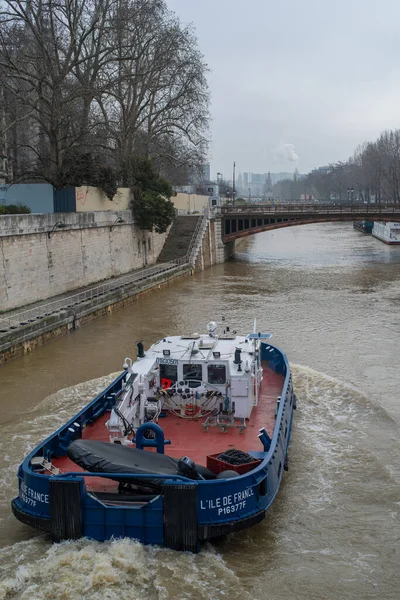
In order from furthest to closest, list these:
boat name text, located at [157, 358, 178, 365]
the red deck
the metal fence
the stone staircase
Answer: the stone staircase
the metal fence
boat name text, located at [157, 358, 178, 365]
the red deck

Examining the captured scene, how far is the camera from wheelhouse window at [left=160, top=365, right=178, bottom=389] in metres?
14.2

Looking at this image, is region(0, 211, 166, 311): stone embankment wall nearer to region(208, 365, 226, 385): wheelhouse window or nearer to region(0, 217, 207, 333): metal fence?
region(0, 217, 207, 333): metal fence

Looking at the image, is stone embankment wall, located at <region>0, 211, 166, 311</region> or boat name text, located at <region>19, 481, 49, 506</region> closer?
boat name text, located at <region>19, 481, 49, 506</region>

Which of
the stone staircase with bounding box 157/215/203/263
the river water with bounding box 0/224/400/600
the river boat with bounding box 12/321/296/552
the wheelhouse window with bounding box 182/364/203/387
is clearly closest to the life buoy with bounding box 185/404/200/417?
the river boat with bounding box 12/321/296/552

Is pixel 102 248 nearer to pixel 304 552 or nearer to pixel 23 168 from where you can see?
pixel 23 168

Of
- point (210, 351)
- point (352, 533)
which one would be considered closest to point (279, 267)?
point (210, 351)

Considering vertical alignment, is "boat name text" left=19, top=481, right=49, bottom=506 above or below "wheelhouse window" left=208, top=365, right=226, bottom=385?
below

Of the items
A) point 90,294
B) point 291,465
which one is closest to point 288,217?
point 90,294

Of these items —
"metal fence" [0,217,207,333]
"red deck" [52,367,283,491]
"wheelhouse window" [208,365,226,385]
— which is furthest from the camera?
"metal fence" [0,217,207,333]

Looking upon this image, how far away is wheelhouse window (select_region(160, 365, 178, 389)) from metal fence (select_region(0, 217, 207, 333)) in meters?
10.3

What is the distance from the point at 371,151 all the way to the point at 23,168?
8906 cm

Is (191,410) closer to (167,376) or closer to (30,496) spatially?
(167,376)

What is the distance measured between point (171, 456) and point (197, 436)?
1.15 metres

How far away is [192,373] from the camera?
14047mm
